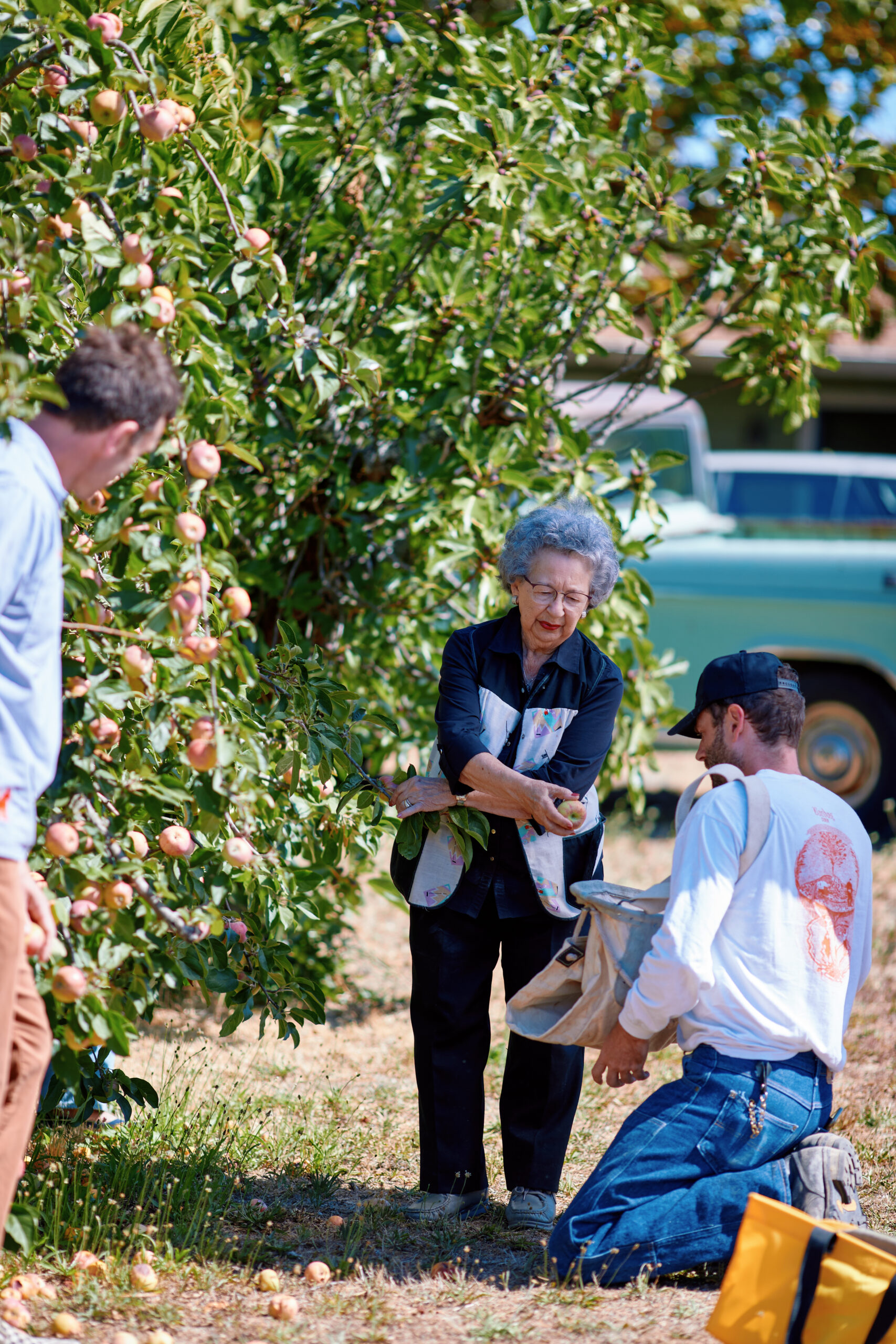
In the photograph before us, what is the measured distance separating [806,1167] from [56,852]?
157cm

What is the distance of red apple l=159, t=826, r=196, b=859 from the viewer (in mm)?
2514

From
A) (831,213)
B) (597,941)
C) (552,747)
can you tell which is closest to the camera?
(597,941)

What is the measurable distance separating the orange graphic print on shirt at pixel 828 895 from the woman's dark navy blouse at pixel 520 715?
1.82ft

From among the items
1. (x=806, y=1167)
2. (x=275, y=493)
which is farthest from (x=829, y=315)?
(x=806, y=1167)

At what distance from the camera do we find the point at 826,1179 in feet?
8.30

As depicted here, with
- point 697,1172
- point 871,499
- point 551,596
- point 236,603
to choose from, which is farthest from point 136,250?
point 871,499

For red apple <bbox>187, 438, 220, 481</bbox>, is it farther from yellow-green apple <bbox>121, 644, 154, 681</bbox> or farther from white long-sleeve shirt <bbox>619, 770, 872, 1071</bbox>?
white long-sleeve shirt <bbox>619, 770, 872, 1071</bbox>

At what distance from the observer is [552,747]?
118 inches

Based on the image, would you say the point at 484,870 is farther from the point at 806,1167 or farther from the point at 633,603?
the point at 633,603

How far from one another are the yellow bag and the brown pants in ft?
4.01

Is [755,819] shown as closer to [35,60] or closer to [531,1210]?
[531,1210]

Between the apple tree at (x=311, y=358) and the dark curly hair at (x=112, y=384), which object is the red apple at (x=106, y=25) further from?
the dark curly hair at (x=112, y=384)

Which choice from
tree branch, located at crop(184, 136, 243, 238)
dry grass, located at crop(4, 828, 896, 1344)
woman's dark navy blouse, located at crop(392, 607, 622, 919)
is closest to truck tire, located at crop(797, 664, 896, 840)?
dry grass, located at crop(4, 828, 896, 1344)

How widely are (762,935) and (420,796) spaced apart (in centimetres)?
81
